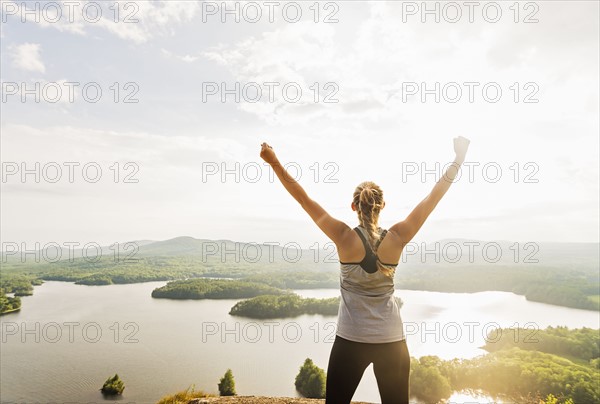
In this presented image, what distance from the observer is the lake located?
100ft

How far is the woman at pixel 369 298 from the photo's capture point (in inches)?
58.0

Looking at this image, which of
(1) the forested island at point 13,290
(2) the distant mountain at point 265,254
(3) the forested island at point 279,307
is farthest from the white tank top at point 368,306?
(2) the distant mountain at point 265,254

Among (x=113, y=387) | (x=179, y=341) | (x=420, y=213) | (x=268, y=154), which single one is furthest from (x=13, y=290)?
(x=420, y=213)

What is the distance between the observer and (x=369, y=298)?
5.02 ft

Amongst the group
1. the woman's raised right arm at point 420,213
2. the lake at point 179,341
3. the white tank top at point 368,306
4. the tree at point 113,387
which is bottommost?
the lake at point 179,341

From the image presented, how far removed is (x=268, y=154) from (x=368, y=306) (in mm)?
784

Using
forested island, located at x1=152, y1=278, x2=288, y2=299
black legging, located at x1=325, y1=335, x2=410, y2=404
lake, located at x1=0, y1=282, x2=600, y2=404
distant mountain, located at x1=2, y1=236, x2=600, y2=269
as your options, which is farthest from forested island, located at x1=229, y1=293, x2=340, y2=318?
distant mountain, located at x1=2, y1=236, x2=600, y2=269

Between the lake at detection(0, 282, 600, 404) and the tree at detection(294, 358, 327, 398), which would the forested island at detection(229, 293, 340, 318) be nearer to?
the lake at detection(0, 282, 600, 404)

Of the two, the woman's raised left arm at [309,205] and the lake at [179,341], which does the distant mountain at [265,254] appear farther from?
the woman's raised left arm at [309,205]

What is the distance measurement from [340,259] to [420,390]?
29067 mm

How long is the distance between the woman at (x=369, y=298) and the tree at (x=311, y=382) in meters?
25.1

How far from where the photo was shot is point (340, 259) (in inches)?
60.3

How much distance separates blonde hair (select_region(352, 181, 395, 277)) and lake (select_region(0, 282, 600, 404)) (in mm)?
28803

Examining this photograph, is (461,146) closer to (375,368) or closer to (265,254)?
(375,368)
